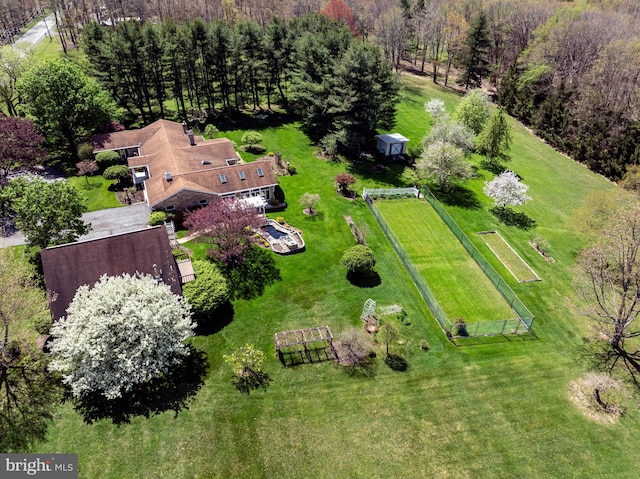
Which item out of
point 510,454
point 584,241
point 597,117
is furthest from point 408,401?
point 597,117

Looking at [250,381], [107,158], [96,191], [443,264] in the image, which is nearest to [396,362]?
[250,381]

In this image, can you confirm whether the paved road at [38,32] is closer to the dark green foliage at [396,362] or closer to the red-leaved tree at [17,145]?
the red-leaved tree at [17,145]

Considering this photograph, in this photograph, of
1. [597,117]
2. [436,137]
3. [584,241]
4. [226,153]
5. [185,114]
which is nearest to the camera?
[584,241]

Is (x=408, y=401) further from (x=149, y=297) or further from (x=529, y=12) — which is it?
(x=529, y=12)

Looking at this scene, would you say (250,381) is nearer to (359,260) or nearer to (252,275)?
(252,275)

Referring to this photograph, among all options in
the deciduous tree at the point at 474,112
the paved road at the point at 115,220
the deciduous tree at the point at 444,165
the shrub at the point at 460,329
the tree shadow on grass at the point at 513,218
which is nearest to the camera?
the shrub at the point at 460,329

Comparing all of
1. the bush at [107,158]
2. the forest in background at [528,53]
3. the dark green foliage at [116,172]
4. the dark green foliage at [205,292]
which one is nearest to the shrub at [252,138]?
the forest in background at [528,53]
